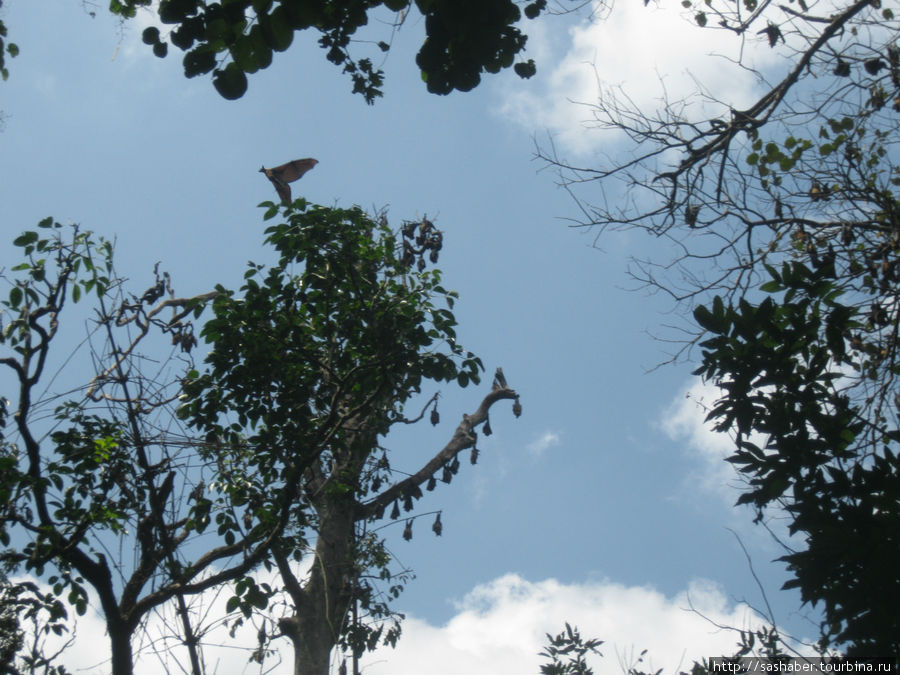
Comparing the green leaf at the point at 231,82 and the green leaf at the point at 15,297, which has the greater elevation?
the green leaf at the point at 15,297

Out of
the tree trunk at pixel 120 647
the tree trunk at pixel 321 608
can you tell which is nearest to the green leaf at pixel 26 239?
the tree trunk at pixel 120 647

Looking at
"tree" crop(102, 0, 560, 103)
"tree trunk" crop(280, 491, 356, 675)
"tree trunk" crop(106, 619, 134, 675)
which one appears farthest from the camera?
"tree trunk" crop(280, 491, 356, 675)

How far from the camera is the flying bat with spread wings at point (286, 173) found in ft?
23.7

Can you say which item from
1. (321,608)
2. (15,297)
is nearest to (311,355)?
(15,297)

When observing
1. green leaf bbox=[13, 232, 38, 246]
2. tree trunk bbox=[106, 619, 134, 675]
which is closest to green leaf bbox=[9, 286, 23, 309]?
green leaf bbox=[13, 232, 38, 246]

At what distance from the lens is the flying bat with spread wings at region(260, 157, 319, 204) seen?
7.22 metres

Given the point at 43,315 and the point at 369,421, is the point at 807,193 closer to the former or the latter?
the point at 369,421

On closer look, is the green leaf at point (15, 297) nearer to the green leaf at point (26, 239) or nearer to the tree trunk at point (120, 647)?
the green leaf at point (26, 239)

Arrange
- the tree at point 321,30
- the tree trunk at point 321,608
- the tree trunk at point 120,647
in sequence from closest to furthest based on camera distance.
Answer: the tree at point 321,30, the tree trunk at point 120,647, the tree trunk at point 321,608

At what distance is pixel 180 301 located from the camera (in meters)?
6.06

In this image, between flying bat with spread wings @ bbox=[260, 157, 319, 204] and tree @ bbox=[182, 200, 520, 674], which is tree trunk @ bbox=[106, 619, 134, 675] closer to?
tree @ bbox=[182, 200, 520, 674]

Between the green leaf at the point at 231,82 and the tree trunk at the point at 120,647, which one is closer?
the green leaf at the point at 231,82

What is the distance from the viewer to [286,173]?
7258 mm

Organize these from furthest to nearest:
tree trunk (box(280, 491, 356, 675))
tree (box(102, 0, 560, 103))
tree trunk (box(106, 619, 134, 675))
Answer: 1. tree trunk (box(280, 491, 356, 675))
2. tree trunk (box(106, 619, 134, 675))
3. tree (box(102, 0, 560, 103))
